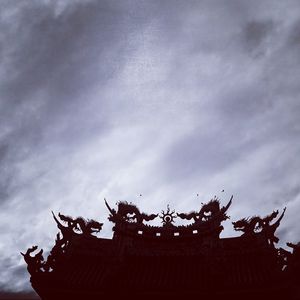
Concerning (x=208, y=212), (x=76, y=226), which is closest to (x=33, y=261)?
(x=76, y=226)

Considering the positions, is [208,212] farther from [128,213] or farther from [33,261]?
[33,261]

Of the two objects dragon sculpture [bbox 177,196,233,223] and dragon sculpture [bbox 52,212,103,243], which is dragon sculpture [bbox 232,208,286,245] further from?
dragon sculpture [bbox 52,212,103,243]

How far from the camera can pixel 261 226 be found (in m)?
11.8

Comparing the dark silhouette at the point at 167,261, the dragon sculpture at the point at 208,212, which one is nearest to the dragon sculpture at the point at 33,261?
the dark silhouette at the point at 167,261

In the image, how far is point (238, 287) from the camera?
9.69m

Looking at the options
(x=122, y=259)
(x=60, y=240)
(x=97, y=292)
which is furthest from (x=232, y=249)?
(x=60, y=240)

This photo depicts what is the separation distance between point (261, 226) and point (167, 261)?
3897mm

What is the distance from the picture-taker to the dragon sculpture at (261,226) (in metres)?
11.5

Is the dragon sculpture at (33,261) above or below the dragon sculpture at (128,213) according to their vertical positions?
below

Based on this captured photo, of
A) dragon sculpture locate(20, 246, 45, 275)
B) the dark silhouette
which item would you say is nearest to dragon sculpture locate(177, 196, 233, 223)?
the dark silhouette

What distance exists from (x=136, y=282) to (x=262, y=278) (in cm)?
423

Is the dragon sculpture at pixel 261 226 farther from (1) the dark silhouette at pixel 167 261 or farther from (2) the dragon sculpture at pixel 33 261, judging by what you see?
(2) the dragon sculpture at pixel 33 261

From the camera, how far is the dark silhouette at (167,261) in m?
9.89

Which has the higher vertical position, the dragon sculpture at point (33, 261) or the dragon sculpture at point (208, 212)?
the dragon sculpture at point (208, 212)
